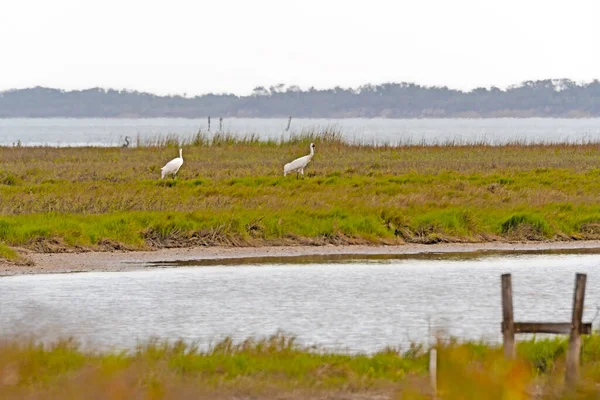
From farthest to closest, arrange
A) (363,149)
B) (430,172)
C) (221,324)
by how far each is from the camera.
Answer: (363,149), (430,172), (221,324)

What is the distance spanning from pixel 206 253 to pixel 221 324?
271 inches

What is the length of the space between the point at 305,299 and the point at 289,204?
317 inches

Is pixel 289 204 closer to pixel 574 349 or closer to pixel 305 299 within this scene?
pixel 305 299

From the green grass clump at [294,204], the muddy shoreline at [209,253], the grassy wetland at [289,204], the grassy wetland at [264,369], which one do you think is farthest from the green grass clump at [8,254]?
the grassy wetland at [264,369]

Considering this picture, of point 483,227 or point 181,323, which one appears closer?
point 181,323

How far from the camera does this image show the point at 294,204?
2372cm

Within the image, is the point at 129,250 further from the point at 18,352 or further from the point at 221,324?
the point at 18,352

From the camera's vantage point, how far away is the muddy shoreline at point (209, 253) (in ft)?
62.0

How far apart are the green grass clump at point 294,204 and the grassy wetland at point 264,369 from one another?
394 inches

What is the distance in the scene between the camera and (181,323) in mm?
13906

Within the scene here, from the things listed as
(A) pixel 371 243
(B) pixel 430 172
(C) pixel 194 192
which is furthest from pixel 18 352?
(B) pixel 430 172

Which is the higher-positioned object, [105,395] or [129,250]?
[105,395]

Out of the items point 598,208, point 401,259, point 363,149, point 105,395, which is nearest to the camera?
point 105,395

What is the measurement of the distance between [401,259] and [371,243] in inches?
62.1
